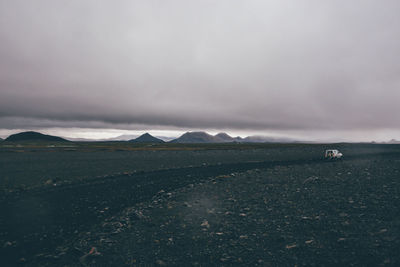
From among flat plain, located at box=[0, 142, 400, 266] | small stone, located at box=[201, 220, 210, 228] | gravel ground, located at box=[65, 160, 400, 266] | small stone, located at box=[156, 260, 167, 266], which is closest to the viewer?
gravel ground, located at box=[65, 160, 400, 266]

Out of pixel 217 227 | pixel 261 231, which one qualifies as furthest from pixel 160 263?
pixel 261 231

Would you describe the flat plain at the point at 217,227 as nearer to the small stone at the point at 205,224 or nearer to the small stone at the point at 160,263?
the small stone at the point at 160,263

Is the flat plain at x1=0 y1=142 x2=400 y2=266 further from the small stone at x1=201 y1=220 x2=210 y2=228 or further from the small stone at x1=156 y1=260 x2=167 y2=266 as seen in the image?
the small stone at x1=201 y1=220 x2=210 y2=228

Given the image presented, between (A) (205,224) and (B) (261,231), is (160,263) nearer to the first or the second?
(A) (205,224)

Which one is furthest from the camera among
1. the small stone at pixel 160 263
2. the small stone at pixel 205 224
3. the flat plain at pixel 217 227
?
the small stone at pixel 205 224

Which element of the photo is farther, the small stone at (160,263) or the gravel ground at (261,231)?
the small stone at (160,263)

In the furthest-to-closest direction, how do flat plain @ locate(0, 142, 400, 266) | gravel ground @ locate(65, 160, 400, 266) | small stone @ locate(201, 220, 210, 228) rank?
small stone @ locate(201, 220, 210, 228) → flat plain @ locate(0, 142, 400, 266) → gravel ground @ locate(65, 160, 400, 266)

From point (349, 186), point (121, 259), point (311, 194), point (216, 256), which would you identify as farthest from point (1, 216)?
point (349, 186)

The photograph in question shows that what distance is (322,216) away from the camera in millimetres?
11273

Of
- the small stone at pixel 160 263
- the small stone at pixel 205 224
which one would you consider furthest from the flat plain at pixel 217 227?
the small stone at pixel 205 224

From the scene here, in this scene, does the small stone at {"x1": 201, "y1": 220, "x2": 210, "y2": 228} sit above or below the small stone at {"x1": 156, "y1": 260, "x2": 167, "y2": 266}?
above

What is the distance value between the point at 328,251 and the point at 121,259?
758 cm

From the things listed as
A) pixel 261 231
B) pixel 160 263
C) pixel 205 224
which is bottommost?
pixel 160 263

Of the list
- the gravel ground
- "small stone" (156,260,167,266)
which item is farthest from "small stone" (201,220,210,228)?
"small stone" (156,260,167,266)
